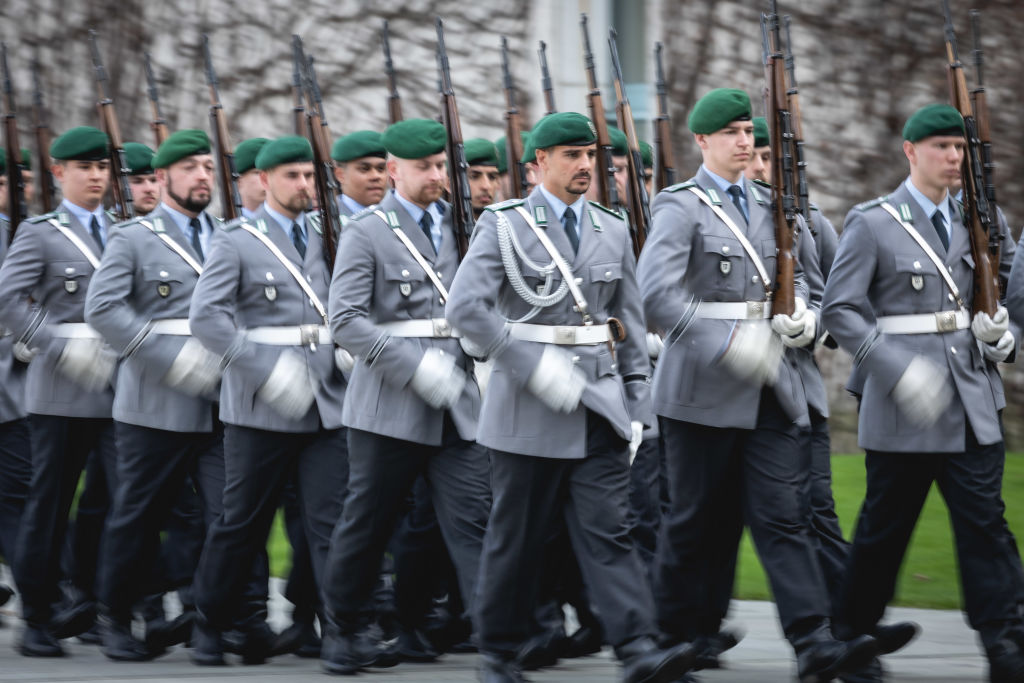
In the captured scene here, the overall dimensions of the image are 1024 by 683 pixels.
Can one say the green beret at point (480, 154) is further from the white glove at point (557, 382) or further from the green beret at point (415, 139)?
the white glove at point (557, 382)

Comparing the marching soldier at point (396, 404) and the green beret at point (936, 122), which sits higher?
the green beret at point (936, 122)

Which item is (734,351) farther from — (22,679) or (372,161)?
(22,679)

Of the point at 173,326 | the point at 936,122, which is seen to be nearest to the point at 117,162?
the point at 173,326

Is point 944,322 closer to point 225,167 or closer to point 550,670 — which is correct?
point 550,670

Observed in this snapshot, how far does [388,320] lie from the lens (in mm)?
6004

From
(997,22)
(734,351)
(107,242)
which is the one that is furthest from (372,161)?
(997,22)

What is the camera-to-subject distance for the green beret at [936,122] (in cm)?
574

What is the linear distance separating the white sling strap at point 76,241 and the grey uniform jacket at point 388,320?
1.47 meters

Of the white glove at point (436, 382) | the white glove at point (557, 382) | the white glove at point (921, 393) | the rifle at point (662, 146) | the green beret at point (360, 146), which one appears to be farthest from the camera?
the rifle at point (662, 146)

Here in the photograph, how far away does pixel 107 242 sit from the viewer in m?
6.74

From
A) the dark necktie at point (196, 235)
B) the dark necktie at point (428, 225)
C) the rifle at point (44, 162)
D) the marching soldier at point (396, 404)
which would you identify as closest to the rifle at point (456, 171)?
the dark necktie at point (428, 225)

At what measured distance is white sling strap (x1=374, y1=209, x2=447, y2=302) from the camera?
238 inches

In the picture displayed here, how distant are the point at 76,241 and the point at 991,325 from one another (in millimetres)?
3561

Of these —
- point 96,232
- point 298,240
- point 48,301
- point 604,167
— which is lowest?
point 48,301
